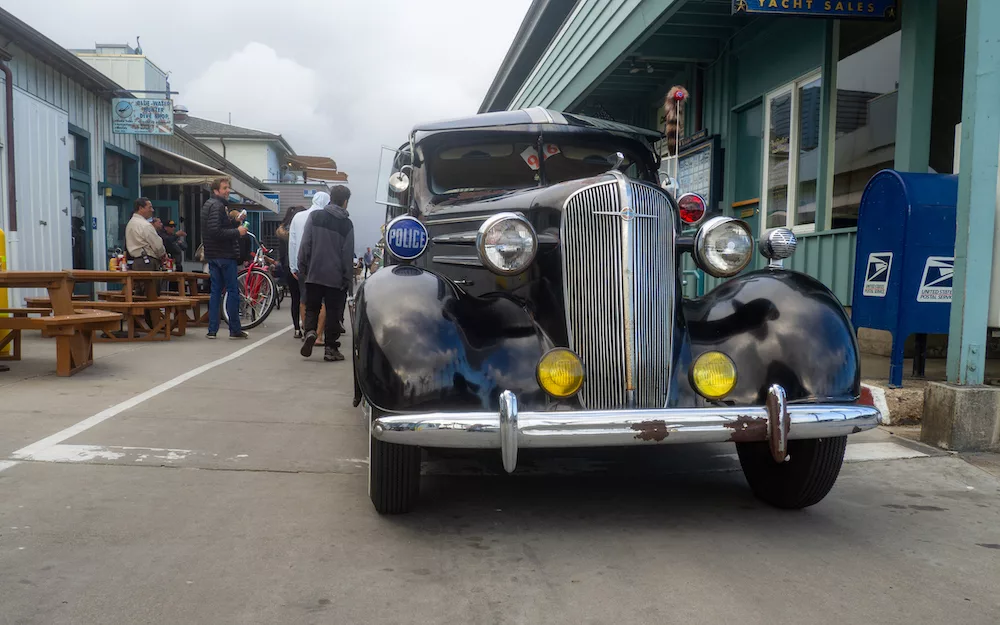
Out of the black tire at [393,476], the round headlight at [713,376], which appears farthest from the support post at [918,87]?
the black tire at [393,476]

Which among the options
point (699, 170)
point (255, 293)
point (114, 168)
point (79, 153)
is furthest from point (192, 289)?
point (699, 170)

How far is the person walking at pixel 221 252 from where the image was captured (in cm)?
923

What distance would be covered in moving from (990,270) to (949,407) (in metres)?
0.83

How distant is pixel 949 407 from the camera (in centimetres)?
461

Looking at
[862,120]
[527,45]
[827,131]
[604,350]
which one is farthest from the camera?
[527,45]

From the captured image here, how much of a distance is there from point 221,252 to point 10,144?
4634mm

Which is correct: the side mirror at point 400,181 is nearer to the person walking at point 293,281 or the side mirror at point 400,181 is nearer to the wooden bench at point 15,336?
the wooden bench at point 15,336

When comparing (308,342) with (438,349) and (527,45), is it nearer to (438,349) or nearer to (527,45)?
(438,349)

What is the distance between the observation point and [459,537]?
3.16 m

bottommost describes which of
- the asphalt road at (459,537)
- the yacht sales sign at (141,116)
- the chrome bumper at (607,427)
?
the asphalt road at (459,537)

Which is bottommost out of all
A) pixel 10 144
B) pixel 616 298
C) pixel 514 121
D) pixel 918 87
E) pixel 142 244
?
pixel 616 298

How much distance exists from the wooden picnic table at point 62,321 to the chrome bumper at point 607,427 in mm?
4665

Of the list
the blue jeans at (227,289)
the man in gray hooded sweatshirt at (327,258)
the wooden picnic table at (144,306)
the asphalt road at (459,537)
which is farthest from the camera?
the blue jeans at (227,289)

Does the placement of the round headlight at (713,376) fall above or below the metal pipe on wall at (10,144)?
below
